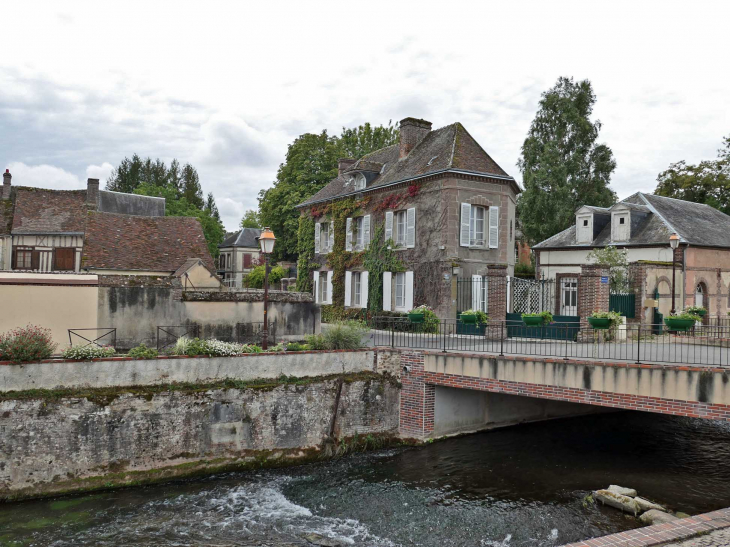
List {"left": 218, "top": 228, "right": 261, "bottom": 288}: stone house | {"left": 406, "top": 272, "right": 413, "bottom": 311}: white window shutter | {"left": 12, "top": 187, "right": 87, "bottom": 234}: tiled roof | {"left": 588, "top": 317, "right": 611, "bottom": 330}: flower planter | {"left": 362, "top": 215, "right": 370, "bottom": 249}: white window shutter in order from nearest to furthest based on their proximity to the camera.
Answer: {"left": 588, "top": 317, "right": 611, "bottom": 330}: flower planter
{"left": 406, "top": 272, "right": 413, "bottom": 311}: white window shutter
{"left": 12, "top": 187, "right": 87, "bottom": 234}: tiled roof
{"left": 362, "top": 215, "right": 370, "bottom": 249}: white window shutter
{"left": 218, "top": 228, "right": 261, "bottom": 288}: stone house

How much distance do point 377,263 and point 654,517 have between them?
18157 mm

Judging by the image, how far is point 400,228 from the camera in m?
26.4

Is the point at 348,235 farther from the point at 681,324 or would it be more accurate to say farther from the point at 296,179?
the point at 681,324

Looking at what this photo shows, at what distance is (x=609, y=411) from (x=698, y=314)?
569cm

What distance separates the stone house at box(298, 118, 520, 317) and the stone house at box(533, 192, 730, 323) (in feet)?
18.7

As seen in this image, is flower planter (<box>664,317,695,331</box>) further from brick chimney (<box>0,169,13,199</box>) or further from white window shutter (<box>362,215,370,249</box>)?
brick chimney (<box>0,169,13,199</box>)

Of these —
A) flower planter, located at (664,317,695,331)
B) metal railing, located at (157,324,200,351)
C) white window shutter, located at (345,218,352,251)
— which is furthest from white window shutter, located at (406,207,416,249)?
flower planter, located at (664,317,695,331)

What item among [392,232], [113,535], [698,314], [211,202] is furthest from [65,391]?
[211,202]

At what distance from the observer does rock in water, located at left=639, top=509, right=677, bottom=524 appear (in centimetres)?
984

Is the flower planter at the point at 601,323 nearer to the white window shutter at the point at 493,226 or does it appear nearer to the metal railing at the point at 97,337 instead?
the white window shutter at the point at 493,226

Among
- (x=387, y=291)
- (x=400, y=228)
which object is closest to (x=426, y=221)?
(x=400, y=228)

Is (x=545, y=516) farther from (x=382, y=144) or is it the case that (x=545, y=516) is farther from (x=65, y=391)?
(x=382, y=144)

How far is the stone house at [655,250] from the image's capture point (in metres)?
24.0

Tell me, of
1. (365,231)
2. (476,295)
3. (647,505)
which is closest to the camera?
(647,505)
